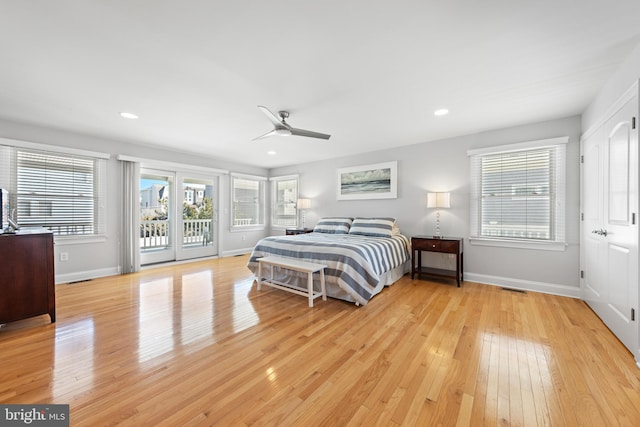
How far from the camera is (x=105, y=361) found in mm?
1920

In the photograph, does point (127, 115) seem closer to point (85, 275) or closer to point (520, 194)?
point (85, 275)

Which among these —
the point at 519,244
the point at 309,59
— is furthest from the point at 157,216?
the point at 519,244

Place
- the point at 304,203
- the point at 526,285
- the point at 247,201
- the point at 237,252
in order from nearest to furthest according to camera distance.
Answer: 1. the point at 526,285
2. the point at 304,203
3. the point at 237,252
4. the point at 247,201

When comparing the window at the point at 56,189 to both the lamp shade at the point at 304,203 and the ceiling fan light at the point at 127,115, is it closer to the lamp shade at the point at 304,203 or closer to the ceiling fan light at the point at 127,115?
the ceiling fan light at the point at 127,115

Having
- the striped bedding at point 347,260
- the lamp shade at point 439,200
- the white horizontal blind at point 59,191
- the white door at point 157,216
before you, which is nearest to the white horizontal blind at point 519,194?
the lamp shade at point 439,200

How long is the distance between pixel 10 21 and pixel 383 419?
3335mm

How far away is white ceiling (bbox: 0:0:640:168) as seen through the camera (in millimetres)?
1631

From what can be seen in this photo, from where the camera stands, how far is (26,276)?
2.53 m

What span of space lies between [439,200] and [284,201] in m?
3.97

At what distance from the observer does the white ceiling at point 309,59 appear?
1.63 m

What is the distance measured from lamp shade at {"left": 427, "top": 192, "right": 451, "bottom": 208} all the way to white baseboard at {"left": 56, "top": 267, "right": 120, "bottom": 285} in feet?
17.9

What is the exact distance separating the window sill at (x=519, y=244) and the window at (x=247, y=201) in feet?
16.4

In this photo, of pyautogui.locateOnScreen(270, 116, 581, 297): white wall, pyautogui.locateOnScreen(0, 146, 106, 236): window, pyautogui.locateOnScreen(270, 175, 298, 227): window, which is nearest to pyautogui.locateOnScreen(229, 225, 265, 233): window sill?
pyautogui.locateOnScreen(270, 175, 298, 227): window

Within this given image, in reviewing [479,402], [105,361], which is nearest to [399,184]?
[479,402]
